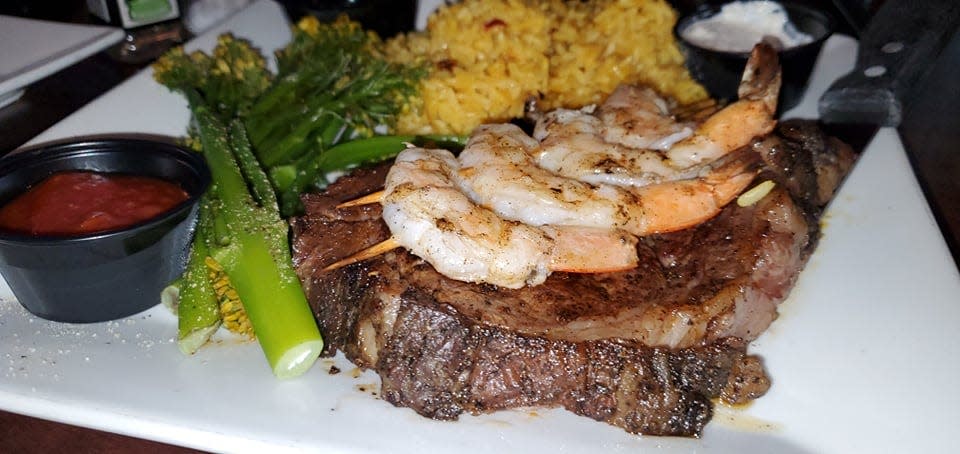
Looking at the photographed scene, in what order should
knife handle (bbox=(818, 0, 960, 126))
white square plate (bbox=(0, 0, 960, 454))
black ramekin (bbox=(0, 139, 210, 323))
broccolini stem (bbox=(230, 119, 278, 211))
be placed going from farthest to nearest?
knife handle (bbox=(818, 0, 960, 126)) → broccolini stem (bbox=(230, 119, 278, 211)) → black ramekin (bbox=(0, 139, 210, 323)) → white square plate (bbox=(0, 0, 960, 454))

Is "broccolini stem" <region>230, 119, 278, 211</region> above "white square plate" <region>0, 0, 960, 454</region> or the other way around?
above

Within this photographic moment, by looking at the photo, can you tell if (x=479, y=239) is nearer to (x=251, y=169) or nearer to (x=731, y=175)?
(x=731, y=175)

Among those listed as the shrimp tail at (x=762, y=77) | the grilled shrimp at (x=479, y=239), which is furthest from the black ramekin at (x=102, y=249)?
the shrimp tail at (x=762, y=77)

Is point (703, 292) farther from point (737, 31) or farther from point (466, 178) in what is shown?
point (737, 31)

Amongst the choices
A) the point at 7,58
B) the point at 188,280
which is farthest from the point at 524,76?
the point at 7,58

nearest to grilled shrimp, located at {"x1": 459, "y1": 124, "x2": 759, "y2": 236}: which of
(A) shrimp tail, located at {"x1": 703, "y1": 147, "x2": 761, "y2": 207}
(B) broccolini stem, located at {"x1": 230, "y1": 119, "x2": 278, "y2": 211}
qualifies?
(A) shrimp tail, located at {"x1": 703, "y1": 147, "x2": 761, "y2": 207}

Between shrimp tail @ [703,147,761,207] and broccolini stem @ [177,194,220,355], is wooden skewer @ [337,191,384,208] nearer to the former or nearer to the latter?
broccolini stem @ [177,194,220,355]

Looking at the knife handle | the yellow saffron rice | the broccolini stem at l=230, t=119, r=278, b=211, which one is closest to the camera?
the broccolini stem at l=230, t=119, r=278, b=211

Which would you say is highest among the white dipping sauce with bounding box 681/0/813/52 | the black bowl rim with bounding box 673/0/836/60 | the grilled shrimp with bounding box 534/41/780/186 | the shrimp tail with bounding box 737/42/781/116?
the shrimp tail with bounding box 737/42/781/116

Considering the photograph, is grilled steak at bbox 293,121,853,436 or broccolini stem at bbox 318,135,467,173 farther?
broccolini stem at bbox 318,135,467,173
